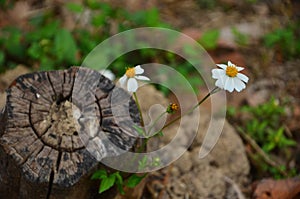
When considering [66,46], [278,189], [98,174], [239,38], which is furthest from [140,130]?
[239,38]

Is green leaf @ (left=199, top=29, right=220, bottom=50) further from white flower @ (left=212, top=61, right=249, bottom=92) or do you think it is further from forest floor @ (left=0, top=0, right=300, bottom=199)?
white flower @ (left=212, top=61, right=249, bottom=92)

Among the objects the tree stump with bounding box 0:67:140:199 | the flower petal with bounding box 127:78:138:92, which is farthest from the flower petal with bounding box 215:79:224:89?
the tree stump with bounding box 0:67:140:199

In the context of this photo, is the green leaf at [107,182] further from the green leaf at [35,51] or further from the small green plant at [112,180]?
the green leaf at [35,51]

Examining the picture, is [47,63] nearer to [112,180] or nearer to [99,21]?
[99,21]

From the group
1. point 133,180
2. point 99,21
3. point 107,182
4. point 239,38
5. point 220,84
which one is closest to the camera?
point 220,84

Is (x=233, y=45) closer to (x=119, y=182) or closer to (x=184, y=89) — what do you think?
(x=184, y=89)

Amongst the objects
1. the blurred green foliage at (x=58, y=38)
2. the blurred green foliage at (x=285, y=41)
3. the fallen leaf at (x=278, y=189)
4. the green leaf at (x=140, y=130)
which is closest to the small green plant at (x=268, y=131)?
the fallen leaf at (x=278, y=189)

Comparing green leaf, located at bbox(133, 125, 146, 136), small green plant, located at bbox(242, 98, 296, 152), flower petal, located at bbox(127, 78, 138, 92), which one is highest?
small green plant, located at bbox(242, 98, 296, 152)
